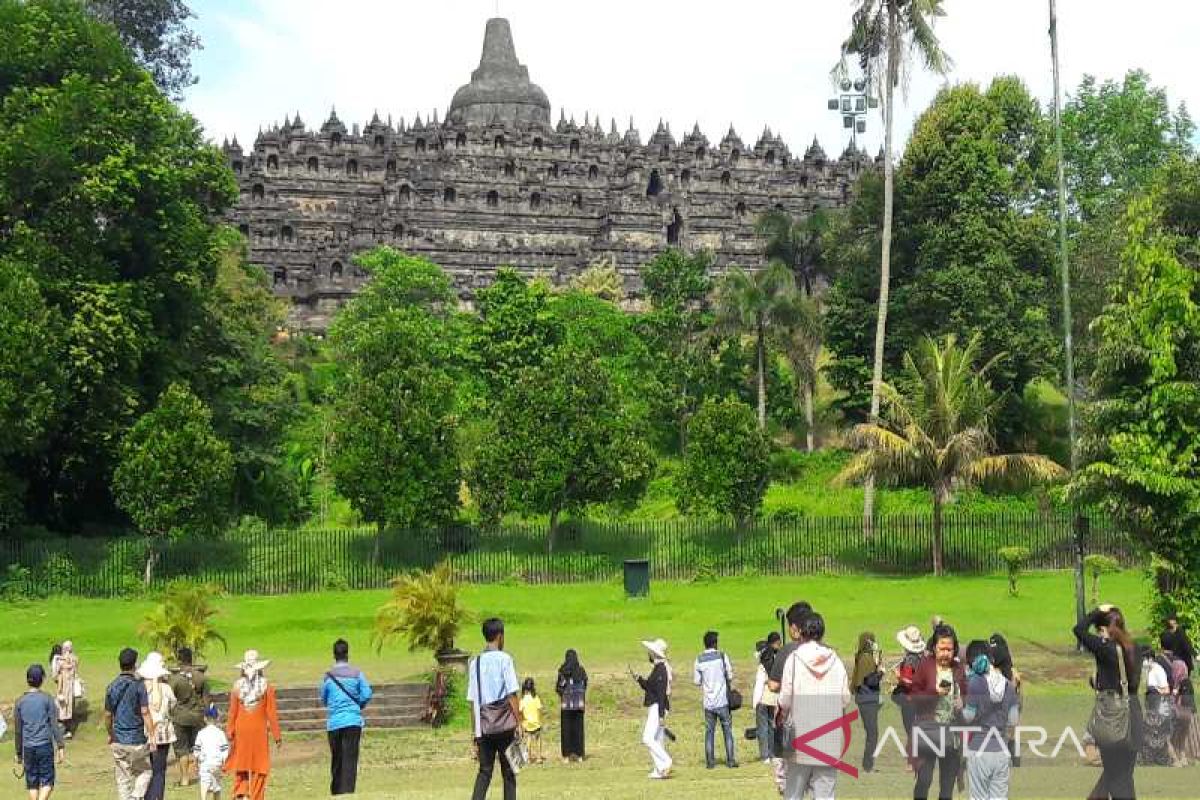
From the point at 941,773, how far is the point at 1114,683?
2.10 m

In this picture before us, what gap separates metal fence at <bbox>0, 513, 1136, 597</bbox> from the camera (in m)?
33.1

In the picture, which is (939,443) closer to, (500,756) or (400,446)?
(400,446)

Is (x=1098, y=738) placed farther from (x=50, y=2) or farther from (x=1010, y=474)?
(x=50, y=2)

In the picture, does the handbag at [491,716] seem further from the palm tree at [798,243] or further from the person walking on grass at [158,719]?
the palm tree at [798,243]

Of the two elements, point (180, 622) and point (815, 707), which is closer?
point (815, 707)

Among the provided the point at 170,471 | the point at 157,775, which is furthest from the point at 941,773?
the point at 170,471

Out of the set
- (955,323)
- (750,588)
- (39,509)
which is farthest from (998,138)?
(39,509)

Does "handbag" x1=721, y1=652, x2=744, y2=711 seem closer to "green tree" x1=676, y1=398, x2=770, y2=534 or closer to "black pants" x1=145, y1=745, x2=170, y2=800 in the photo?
"black pants" x1=145, y1=745, x2=170, y2=800

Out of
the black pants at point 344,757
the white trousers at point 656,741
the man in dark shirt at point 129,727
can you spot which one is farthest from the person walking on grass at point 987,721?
the man in dark shirt at point 129,727

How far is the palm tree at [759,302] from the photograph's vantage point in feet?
159

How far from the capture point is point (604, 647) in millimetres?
26031

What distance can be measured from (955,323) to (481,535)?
2005 centimetres

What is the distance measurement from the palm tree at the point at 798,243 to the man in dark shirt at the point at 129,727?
2202 inches

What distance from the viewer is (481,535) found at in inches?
1374
